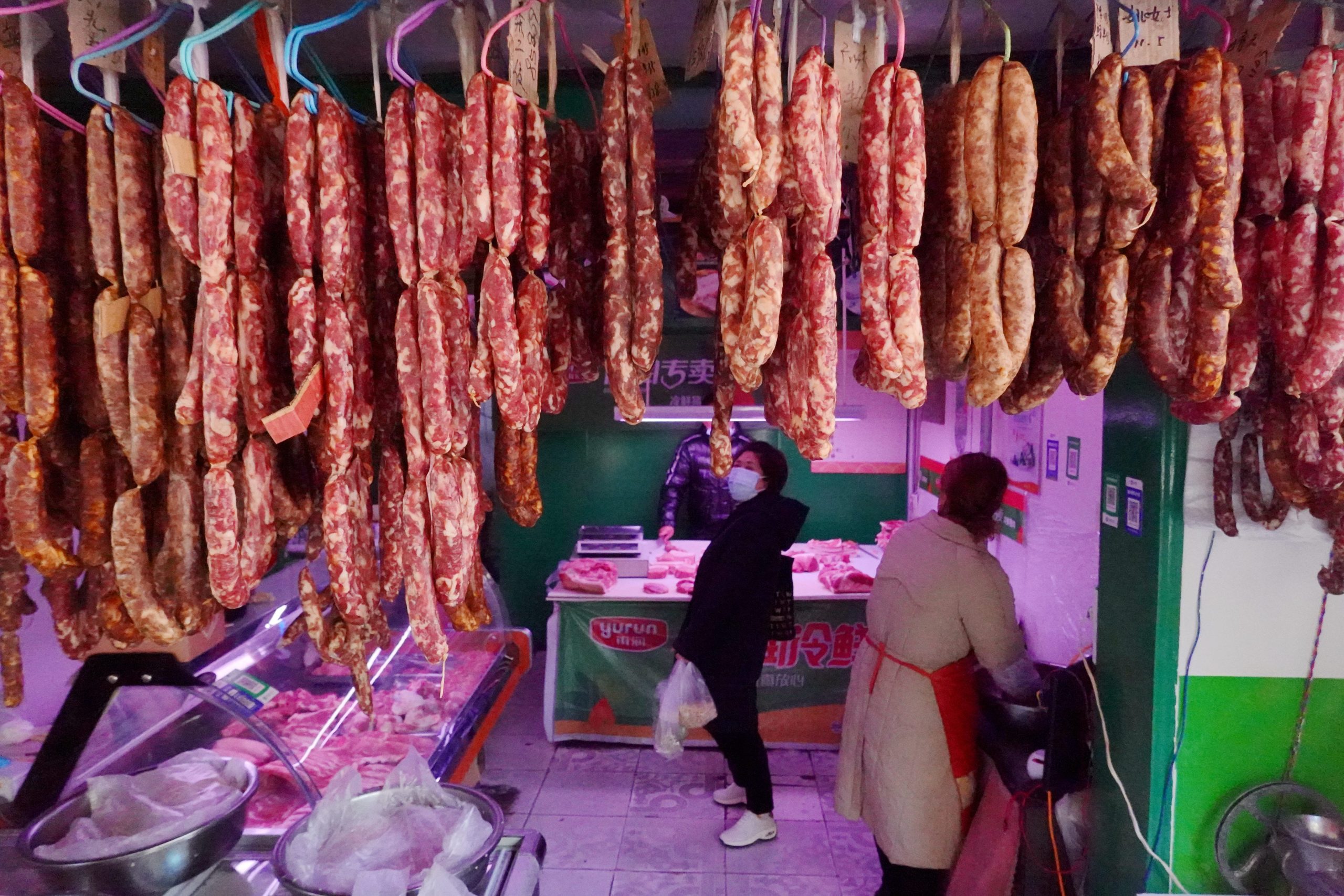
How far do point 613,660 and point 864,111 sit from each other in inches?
187


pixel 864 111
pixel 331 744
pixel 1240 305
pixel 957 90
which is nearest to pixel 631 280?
pixel 864 111

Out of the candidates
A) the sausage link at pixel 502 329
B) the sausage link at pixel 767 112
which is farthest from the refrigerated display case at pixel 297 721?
the sausage link at pixel 767 112

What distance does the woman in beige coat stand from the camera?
3.24 metres

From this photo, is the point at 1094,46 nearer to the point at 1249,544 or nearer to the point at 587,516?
the point at 1249,544

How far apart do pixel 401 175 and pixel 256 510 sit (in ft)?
2.54

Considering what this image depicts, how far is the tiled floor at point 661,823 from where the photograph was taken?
13.0 feet

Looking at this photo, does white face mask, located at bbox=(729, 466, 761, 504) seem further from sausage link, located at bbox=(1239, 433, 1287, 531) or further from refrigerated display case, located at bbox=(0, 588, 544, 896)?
sausage link, located at bbox=(1239, 433, 1287, 531)

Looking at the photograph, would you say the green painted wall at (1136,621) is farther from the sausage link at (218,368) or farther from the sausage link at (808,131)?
the sausage link at (218,368)

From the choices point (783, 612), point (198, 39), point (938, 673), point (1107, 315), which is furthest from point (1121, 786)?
point (198, 39)

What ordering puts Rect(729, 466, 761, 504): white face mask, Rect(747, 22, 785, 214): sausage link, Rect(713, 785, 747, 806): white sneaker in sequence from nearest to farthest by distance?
Rect(747, 22, 785, 214): sausage link
Rect(713, 785, 747, 806): white sneaker
Rect(729, 466, 761, 504): white face mask

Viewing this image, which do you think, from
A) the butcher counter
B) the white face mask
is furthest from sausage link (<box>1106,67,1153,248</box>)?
the butcher counter

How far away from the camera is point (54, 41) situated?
6.72 feet

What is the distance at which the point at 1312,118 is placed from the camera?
1543mm

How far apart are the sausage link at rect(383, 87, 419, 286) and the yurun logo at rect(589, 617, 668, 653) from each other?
4.31 metres
